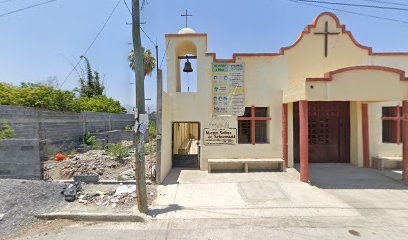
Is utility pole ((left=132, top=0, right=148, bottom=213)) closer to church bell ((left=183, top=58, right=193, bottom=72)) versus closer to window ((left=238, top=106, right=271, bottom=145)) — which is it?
church bell ((left=183, top=58, right=193, bottom=72))

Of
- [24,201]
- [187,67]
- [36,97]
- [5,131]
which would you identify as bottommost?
[24,201]

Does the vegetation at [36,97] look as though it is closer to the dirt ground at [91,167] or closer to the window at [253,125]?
the dirt ground at [91,167]

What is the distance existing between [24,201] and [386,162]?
12429 mm

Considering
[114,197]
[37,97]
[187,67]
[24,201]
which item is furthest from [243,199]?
[37,97]

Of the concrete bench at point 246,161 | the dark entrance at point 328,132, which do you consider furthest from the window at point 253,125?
the dark entrance at point 328,132

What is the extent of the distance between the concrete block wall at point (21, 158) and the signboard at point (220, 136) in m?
5.67

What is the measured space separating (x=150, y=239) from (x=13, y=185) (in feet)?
14.6

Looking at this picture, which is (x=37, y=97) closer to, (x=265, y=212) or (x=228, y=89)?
(x=228, y=89)

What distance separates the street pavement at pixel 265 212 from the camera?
4316 mm

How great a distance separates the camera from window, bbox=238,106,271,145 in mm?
9078

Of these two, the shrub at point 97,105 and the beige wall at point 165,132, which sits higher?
the shrub at point 97,105

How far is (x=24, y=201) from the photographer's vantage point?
531 centimetres

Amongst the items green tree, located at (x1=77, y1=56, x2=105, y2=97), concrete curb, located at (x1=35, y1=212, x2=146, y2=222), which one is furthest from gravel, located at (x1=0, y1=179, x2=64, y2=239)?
green tree, located at (x1=77, y1=56, x2=105, y2=97)

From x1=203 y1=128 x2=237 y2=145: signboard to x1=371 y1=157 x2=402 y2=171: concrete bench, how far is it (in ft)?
19.3
